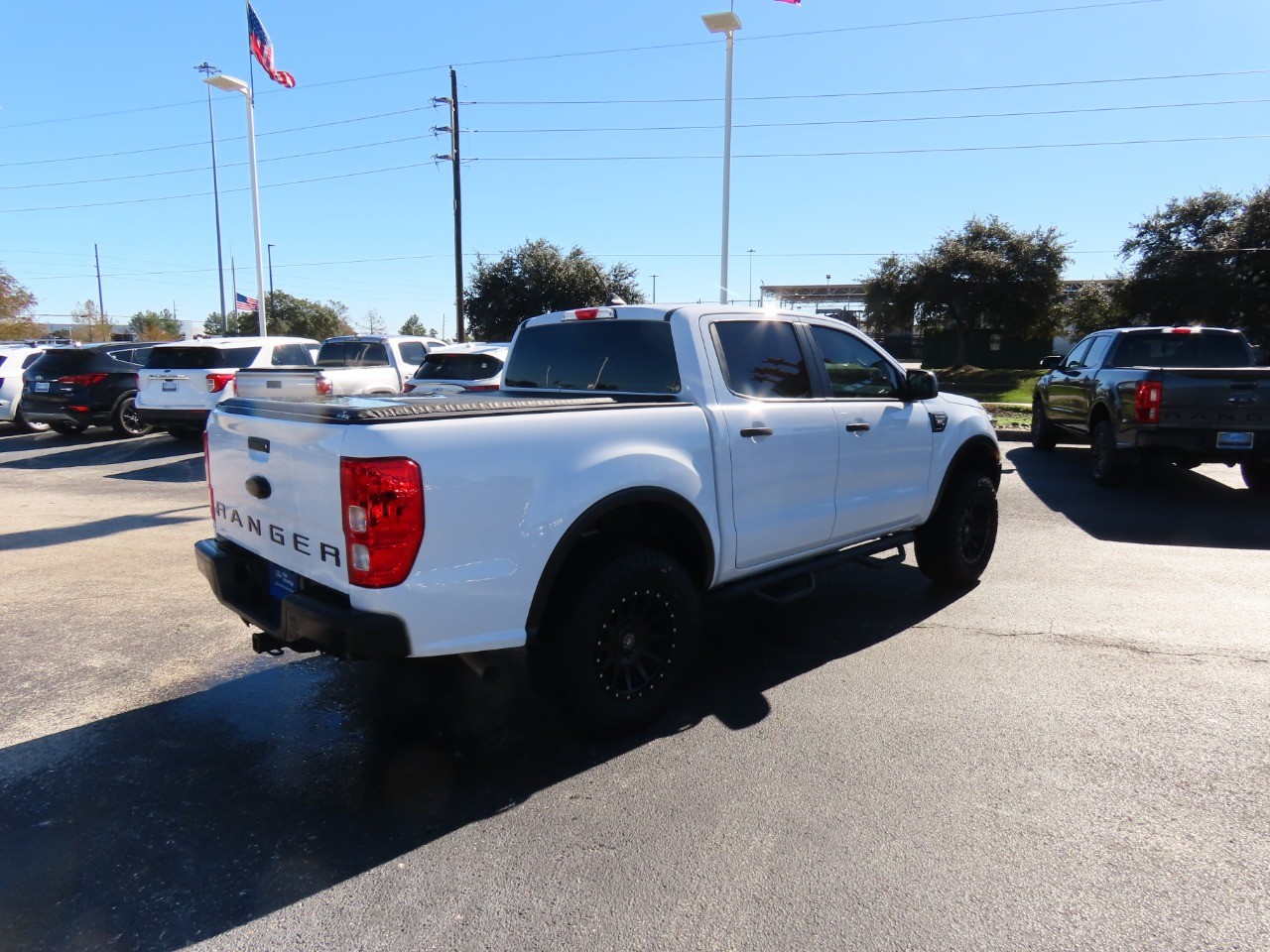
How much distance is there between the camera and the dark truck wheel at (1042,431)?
12000mm

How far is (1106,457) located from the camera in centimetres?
916

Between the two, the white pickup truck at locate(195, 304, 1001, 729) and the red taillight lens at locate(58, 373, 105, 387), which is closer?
the white pickup truck at locate(195, 304, 1001, 729)

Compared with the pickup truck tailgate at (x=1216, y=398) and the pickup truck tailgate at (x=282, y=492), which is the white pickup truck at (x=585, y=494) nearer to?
the pickup truck tailgate at (x=282, y=492)

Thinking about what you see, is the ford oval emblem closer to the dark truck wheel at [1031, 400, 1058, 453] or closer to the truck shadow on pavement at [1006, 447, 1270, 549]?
the truck shadow on pavement at [1006, 447, 1270, 549]

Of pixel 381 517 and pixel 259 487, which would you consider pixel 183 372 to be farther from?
pixel 381 517

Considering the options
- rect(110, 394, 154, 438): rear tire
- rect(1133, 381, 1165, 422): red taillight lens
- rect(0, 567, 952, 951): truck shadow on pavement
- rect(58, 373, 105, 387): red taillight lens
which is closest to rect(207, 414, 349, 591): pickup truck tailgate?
rect(0, 567, 952, 951): truck shadow on pavement

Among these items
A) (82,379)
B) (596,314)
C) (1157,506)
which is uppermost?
(596,314)

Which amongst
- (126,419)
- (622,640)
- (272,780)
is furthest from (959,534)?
(126,419)

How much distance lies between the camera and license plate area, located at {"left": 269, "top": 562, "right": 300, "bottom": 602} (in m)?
3.31

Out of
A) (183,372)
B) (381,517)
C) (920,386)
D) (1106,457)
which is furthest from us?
(183,372)

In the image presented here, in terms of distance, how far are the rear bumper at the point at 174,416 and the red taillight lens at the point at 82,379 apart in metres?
2.05

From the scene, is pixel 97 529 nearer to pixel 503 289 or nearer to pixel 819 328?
pixel 819 328

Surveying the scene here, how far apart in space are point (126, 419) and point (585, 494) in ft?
44.1

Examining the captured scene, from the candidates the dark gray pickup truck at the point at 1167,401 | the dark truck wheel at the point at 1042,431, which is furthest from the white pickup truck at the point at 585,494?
the dark truck wheel at the point at 1042,431
